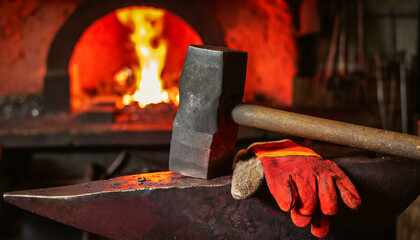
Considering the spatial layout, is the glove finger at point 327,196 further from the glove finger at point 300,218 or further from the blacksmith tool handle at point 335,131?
the blacksmith tool handle at point 335,131

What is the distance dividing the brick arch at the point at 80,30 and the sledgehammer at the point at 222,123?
2507 mm

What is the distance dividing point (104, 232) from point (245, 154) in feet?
2.01

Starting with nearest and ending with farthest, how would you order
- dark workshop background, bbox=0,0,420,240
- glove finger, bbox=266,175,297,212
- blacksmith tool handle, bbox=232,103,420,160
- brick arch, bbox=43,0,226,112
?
1. glove finger, bbox=266,175,297,212
2. blacksmith tool handle, bbox=232,103,420,160
3. dark workshop background, bbox=0,0,420,240
4. brick arch, bbox=43,0,226,112

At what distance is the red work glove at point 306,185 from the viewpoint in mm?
1672

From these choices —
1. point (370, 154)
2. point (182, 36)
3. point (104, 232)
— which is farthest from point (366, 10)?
point (104, 232)

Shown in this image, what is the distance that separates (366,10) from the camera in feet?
16.0

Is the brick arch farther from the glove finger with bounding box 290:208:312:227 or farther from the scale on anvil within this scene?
the glove finger with bounding box 290:208:312:227

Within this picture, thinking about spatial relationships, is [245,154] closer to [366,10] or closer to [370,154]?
[370,154]

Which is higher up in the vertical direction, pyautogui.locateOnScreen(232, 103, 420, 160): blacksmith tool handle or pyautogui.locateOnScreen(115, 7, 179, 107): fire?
pyautogui.locateOnScreen(115, 7, 179, 107): fire

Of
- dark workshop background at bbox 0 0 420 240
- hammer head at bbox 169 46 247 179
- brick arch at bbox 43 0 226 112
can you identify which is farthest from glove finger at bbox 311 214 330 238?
brick arch at bbox 43 0 226 112

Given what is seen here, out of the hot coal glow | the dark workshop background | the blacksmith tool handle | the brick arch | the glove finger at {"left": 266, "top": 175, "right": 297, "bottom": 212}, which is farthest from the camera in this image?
the hot coal glow

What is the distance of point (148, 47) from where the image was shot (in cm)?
510

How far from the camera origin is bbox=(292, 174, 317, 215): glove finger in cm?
167

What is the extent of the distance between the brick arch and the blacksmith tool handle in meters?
2.58
